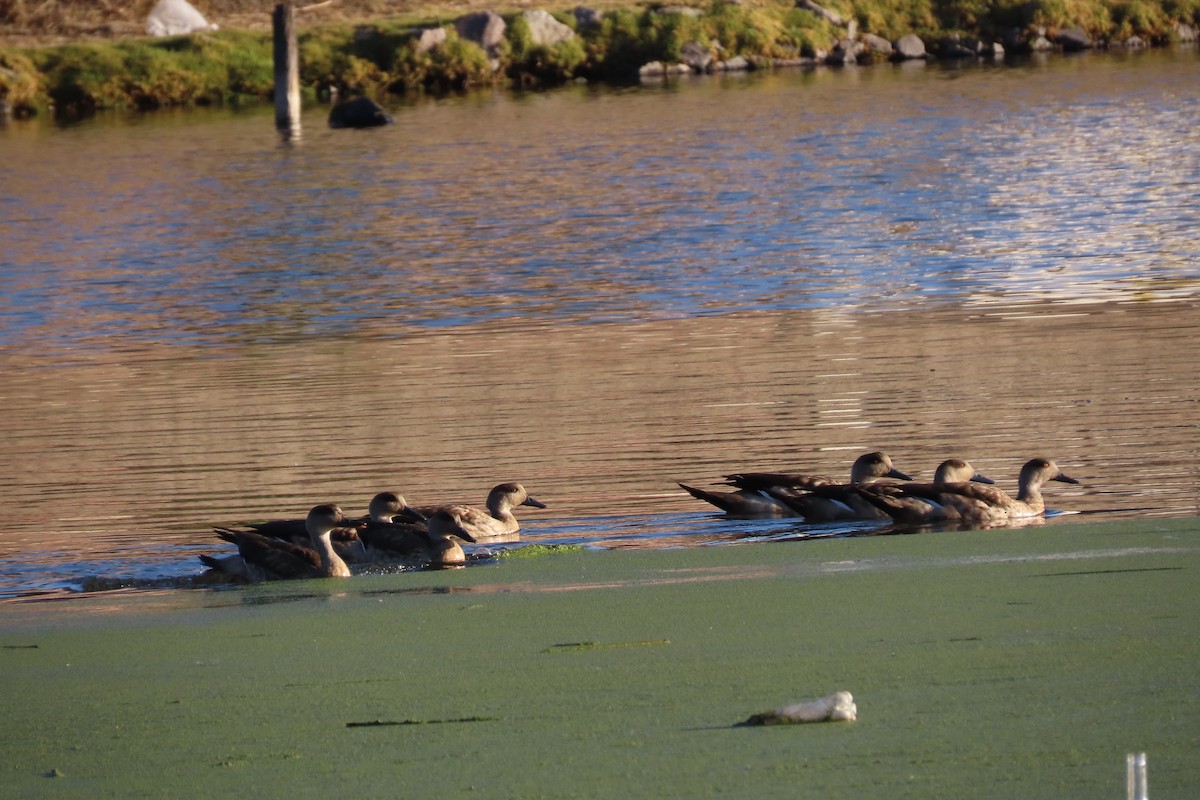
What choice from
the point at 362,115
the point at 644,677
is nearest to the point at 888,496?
the point at 644,677

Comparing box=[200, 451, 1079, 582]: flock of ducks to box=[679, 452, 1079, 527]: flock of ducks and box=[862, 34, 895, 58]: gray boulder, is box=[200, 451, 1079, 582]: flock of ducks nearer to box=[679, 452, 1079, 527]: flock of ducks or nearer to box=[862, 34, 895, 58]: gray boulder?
box=[679, 452, 1079, 527]: flock of ducks

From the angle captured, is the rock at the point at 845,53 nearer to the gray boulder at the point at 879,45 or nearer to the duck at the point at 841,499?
the gray boulder at the point at 879,45

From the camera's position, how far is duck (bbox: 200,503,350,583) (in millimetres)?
9031

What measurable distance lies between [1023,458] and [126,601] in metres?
4.93

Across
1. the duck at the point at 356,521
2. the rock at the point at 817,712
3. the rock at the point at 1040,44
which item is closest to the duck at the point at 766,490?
the duck at the point at 356,521

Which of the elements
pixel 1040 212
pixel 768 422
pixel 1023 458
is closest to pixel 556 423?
pixel 768 422

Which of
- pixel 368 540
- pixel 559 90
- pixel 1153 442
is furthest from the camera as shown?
pixel 559 90

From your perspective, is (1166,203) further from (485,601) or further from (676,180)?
(485,601)

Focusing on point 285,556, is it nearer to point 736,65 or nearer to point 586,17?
point 736,65

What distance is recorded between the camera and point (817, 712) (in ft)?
18.9

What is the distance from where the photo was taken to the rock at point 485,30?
51.7m

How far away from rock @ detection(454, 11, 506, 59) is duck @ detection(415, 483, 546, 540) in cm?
4260

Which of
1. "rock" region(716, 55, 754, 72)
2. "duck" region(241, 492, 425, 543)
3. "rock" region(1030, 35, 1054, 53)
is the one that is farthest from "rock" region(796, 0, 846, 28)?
"duck" region(241, 492, 425, 543)

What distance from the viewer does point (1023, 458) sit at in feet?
35.8
